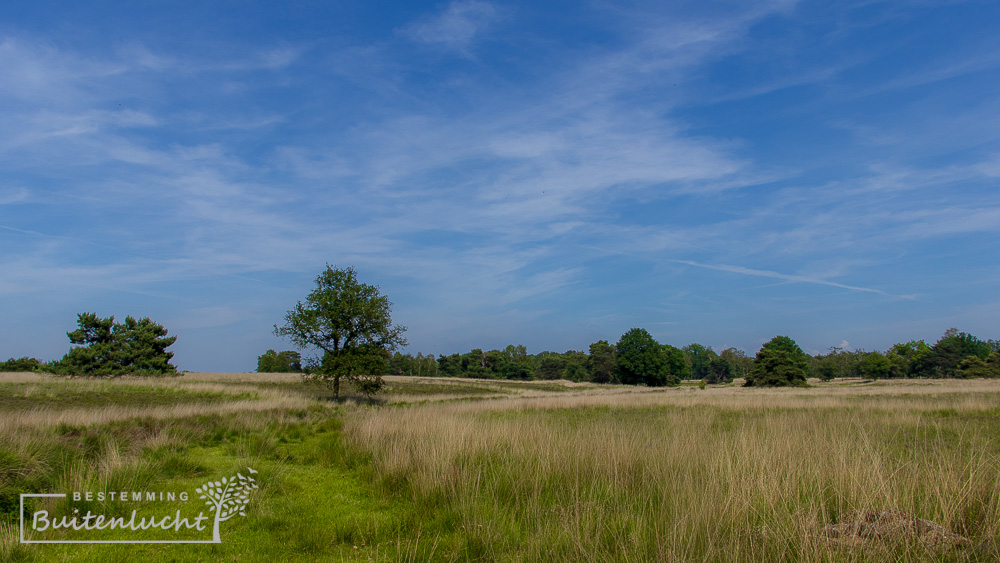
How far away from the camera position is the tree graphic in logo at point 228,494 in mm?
5277

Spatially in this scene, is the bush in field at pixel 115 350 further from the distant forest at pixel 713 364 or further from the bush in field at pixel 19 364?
the distant forest at pixel 713 364

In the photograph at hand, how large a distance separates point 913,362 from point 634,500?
126 metres

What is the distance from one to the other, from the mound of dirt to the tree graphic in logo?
552 centimetres

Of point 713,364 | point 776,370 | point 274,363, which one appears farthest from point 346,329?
point 713,364

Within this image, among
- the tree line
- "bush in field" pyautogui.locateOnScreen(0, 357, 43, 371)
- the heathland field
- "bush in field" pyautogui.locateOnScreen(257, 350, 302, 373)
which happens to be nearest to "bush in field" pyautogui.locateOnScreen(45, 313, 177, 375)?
the tree line

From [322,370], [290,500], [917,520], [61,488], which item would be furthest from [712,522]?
[322,370]

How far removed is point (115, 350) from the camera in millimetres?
41812

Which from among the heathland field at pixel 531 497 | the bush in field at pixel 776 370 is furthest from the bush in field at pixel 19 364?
the bush in field at pixel 776 370

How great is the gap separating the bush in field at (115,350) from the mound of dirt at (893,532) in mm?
51155

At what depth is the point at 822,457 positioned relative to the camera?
518 cm

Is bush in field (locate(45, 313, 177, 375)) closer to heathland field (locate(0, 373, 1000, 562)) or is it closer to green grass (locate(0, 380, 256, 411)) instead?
green grass (locate(0, 380, 256, 411))

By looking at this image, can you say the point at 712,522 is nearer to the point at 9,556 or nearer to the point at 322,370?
the point at 9,556

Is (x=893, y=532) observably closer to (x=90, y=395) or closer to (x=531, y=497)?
(x=531, y=497)

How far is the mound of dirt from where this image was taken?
314 cm
